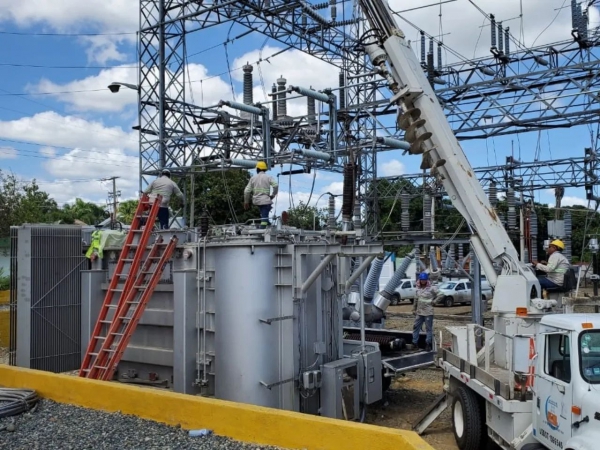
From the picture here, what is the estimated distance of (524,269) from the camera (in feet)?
27.5

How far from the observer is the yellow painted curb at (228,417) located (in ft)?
18.9

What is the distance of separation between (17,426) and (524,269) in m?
6.75

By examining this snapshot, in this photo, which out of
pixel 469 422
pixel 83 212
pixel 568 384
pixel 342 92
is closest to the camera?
pixel 568 384

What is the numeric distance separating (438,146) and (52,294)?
7.70 m

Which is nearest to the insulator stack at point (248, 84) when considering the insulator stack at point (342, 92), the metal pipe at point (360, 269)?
the insulator stack at point (342, 92)

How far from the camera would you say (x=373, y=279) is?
43.2 feet

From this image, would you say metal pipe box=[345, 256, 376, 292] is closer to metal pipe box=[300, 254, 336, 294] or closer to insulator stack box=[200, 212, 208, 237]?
metal pipe box=[300, 254, 336, 294]

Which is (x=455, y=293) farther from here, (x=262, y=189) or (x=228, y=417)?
(x=228, y=417)

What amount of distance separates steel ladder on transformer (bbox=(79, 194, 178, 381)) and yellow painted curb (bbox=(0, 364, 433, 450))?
0.97 meters

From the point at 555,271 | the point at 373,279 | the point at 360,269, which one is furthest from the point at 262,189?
the point at 555,271

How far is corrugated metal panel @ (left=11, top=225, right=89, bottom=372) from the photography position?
1158 cm

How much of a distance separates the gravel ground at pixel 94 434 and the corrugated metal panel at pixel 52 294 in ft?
12.6

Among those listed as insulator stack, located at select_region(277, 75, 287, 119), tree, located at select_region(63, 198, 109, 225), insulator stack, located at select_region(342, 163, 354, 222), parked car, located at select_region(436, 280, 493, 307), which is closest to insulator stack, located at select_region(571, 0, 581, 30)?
insulator stack, located at select_region(277, 75, 287, 119)

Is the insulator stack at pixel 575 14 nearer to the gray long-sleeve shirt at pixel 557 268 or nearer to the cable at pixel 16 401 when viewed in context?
the gray long-sleeve shirt at pixel 557 268
